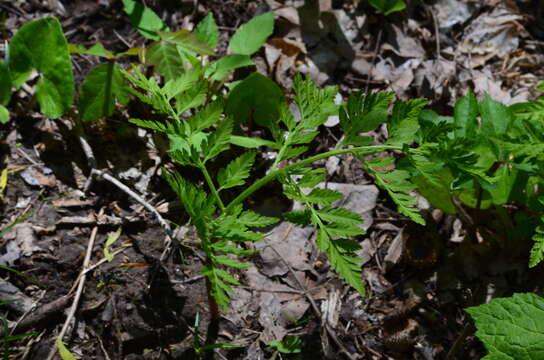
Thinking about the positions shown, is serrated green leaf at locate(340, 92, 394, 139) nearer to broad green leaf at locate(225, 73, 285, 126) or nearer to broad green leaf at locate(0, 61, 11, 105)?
broad green leaf at locate(225, 73, 285, 126)

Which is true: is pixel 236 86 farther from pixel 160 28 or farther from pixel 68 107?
pixel 68 107

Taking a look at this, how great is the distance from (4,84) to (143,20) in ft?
2.59

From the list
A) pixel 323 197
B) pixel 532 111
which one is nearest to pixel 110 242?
pixel 323 197

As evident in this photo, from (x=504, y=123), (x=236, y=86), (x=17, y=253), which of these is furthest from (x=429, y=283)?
(x=17, y=253)

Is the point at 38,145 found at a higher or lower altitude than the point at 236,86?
lower

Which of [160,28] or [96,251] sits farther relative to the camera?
[160,28]

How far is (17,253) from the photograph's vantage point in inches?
85.4

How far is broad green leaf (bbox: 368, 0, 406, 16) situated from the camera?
3.18 metres

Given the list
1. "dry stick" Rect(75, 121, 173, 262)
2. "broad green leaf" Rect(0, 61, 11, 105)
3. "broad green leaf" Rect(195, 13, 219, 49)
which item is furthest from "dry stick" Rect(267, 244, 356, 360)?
"broad green leaf" Rect(0, 61, 11, 105)

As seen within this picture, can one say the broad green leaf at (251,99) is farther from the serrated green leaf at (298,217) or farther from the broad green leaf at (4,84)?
the broad green leaf at (4,84)

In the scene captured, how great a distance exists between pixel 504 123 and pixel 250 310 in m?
1.43

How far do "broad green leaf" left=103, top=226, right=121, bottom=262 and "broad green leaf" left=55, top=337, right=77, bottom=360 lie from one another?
0.42 m

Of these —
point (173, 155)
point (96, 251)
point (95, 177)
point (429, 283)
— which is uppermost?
point (173, 155)

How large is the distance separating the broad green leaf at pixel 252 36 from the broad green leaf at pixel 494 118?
4.08ft
